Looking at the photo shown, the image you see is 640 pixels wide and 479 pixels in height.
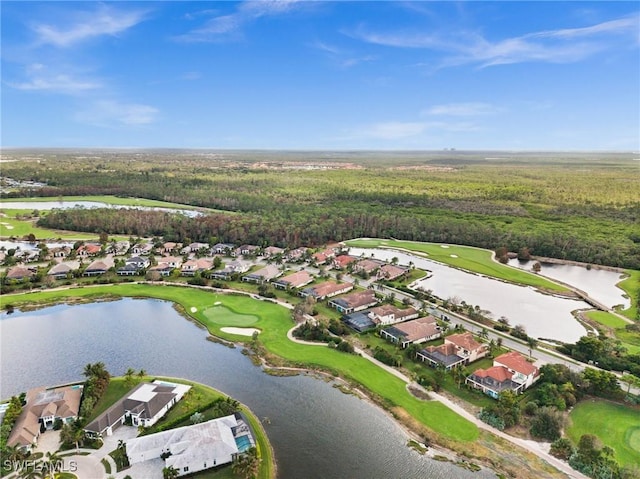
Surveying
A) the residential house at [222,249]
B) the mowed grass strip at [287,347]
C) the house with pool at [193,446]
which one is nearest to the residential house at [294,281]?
the mowed grass strip at [287,347]

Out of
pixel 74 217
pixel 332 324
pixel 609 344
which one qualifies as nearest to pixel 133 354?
pixel 332 324

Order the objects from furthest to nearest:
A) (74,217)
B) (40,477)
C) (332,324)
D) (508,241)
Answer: (74,217), (508,241), (332,324), (40,477)

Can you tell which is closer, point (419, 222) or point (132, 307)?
point (132, 307)

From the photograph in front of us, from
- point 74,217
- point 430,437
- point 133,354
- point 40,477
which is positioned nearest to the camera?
point 40,477

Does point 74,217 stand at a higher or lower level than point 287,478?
higher

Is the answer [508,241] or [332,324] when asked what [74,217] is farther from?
[508,241]

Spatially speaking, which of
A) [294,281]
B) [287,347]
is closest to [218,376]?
[287,347]

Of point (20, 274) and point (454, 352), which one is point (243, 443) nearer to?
point (454, 352)
